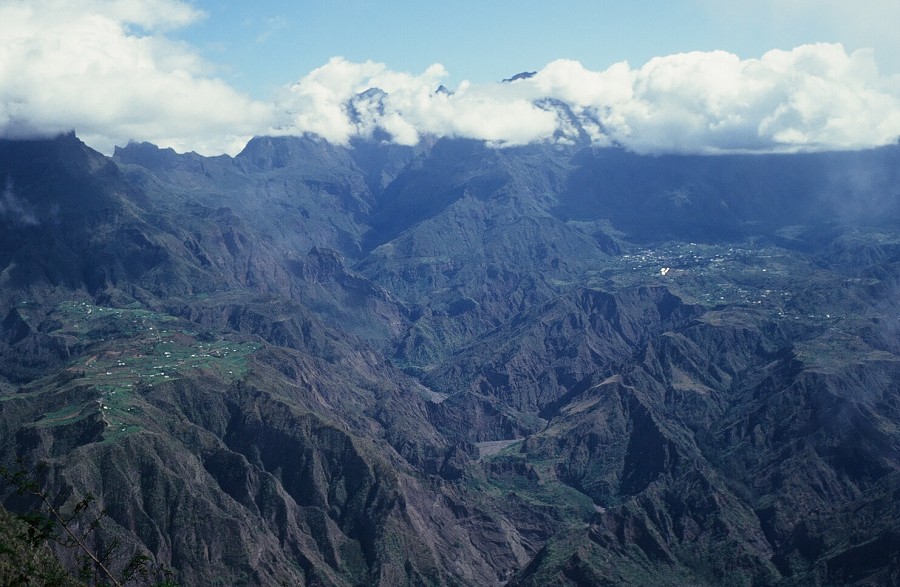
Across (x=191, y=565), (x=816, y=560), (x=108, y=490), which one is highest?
(x=108, y=490)

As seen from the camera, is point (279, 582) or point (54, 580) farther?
point (279, 582)

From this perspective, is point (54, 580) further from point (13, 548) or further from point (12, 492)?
point (12, 492)

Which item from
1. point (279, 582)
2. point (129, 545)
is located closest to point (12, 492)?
point (129, 545)

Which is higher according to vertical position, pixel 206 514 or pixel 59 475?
pixel 59 475

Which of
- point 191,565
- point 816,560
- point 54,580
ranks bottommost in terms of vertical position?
point 816,560

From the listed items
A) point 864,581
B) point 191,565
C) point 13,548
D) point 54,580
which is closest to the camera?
point 54,580

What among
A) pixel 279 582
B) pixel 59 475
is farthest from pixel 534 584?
pixel 59 475

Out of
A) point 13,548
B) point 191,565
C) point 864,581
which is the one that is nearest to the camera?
point 13,548

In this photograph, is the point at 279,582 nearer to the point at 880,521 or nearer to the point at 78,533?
the point at 78,533

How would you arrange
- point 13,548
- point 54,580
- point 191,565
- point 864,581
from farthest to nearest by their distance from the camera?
point 191,565 → point 864,581 → point 13,548 → point 54,580
